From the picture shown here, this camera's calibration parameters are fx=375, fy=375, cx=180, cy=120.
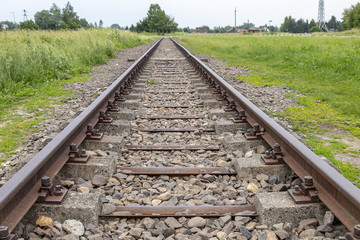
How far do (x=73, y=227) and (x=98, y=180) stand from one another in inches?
29.3

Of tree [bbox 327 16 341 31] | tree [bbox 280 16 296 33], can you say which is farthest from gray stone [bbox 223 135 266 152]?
tree [bbox 327 16 341 31]

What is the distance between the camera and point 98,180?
3158mm

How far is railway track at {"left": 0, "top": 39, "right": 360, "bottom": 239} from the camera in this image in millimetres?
2400

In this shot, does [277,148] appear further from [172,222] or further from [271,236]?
[172,222]

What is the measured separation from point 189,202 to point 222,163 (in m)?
0.83

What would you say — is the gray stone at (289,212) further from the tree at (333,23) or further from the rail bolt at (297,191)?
the tree at (333,23)

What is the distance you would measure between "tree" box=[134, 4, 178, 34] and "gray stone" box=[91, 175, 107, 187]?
108921 mm

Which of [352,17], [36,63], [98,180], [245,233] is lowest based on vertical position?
[245,233]

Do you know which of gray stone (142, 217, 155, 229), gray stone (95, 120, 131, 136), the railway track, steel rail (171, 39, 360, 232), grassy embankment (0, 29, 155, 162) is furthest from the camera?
grassy embankment (0, 29, 155, 162)

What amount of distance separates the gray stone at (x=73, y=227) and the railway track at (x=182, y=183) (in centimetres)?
4

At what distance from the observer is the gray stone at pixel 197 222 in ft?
8.27

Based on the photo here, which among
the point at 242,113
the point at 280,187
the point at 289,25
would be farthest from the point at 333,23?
the point at 280,187

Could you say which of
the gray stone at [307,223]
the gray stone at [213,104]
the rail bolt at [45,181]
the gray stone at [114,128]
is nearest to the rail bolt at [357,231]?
the gray stone at [307,223]

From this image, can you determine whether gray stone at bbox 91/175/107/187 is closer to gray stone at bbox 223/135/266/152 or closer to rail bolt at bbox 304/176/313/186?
gray stone at bbox 223/135/266/152
